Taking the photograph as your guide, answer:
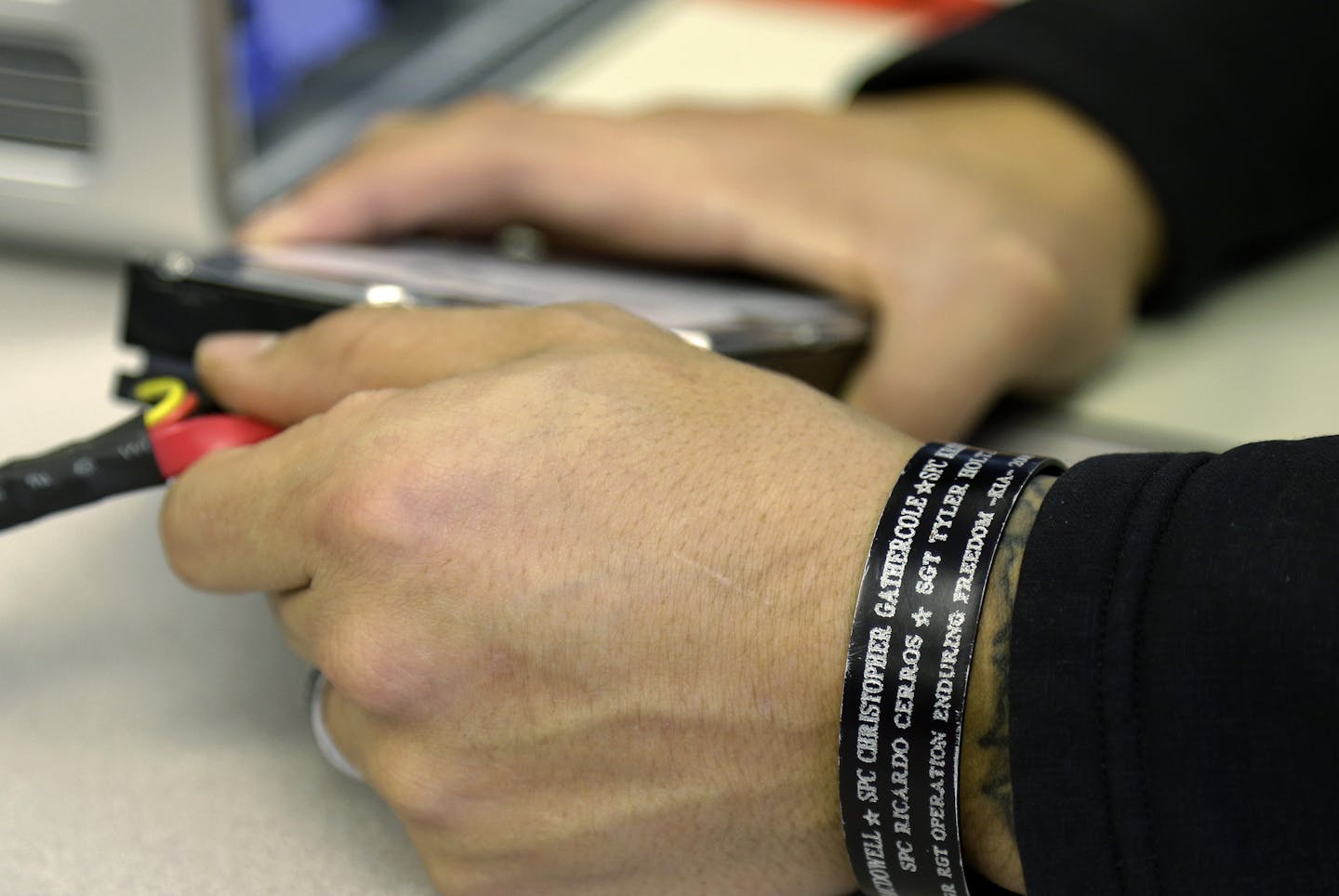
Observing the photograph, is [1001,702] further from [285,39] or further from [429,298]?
[285,39]

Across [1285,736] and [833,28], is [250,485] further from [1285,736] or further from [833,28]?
[833,28]

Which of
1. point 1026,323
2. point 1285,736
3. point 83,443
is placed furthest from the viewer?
point 1026,323

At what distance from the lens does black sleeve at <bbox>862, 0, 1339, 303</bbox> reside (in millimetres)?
749

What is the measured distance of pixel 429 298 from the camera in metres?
0.52

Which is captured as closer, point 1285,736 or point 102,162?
point 1285,736

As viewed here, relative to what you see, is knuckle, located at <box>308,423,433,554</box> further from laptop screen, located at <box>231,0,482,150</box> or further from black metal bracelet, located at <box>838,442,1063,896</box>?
laptop screen, located at <box>231,0,482,150</box>

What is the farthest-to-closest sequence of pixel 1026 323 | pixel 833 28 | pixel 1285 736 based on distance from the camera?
pixel 833 28 < pixel 1026 323 < pixel 1285 736

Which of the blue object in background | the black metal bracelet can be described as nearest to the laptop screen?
the blue object in background

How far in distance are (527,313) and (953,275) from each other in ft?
0.81

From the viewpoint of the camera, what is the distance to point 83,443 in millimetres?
455

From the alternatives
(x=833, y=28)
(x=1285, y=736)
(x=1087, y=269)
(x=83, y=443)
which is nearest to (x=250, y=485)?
(x=83, y=443)

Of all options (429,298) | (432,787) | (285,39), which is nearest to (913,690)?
(432,787)

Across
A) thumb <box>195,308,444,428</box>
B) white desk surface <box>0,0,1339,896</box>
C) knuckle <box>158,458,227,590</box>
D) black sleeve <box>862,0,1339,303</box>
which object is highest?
black sleeve <box>862,0,1339,303</box>

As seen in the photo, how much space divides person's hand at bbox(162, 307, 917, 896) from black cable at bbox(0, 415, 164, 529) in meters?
0.07
